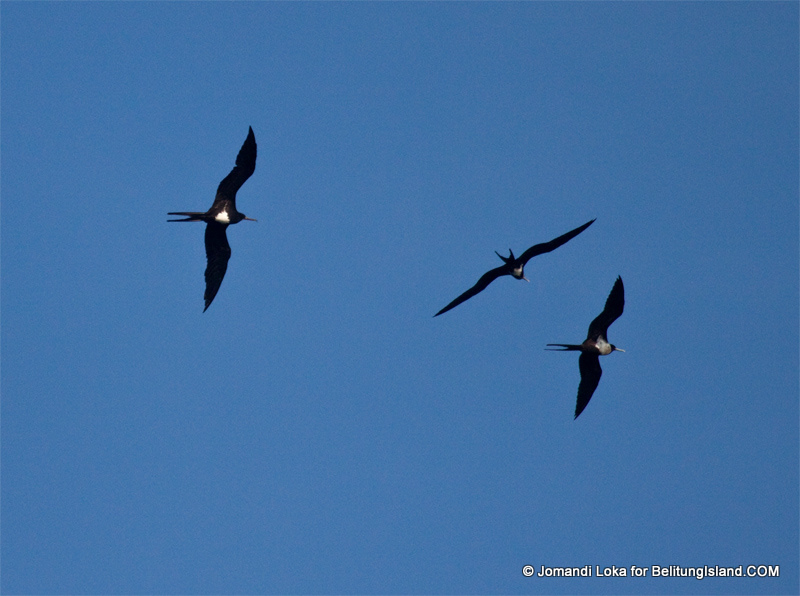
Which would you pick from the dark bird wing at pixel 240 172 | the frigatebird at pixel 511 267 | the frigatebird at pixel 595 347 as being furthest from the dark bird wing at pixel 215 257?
the frigatebird at pixel 595 347

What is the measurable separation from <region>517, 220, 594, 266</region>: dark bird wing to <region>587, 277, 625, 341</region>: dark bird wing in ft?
3.72

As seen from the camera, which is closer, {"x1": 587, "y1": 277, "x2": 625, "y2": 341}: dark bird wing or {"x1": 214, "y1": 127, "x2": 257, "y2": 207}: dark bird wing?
{"x1": 214, "y1": 127, "x2": 257, "y2": 207}: dark bird wing

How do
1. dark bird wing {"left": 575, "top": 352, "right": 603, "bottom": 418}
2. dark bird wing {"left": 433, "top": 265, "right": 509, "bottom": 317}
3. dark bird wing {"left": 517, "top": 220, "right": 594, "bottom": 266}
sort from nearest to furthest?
1. dark bird wing {"left": 517, "top": 220, "right": 594, "bottom": 266}
2. dark bird wing {"left": 433, "top": 265, "right": 509, "bottom": 317}
3. dark bird wing {"left": 575, "top": 352, "right": 603, "bottom": 418}

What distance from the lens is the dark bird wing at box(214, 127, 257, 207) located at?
2017 cm

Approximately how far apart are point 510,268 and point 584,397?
2665mm

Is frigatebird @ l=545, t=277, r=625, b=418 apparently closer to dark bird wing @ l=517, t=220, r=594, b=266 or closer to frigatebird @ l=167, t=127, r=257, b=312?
dark bird wing @ l=517, t=220, r=594, b=266

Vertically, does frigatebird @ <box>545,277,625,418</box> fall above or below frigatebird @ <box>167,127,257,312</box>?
below

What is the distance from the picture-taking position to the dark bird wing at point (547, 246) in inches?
792

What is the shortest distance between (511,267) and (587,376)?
2389 millimetres

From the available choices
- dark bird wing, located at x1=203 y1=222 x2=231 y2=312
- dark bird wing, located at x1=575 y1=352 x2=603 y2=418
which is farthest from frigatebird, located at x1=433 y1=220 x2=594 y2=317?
dark bird wing, located at x1=203 y1=222 x2=231 y2=312

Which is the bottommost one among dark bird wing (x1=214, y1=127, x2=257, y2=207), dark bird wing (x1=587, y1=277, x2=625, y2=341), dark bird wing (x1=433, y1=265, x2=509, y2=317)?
dark bird wing (x1=587, y1=277, x2=625, y2=341)

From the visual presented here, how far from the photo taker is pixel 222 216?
20.6m

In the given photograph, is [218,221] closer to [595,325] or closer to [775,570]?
[595,325]

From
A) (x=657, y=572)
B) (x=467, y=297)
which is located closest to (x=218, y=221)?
(x=467, y=297)
